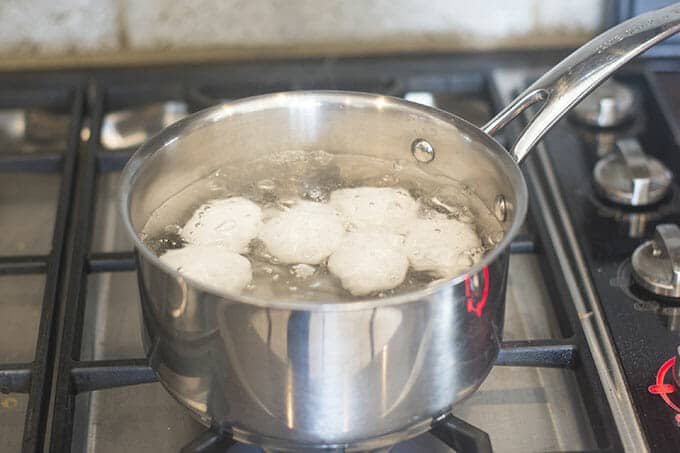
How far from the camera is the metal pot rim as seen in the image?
0.51 metres

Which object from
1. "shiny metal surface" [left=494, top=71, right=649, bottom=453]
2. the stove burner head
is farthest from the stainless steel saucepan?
the stove burner head

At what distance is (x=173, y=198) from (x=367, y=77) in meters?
0.37

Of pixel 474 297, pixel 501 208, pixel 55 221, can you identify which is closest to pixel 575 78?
pixel 501 208

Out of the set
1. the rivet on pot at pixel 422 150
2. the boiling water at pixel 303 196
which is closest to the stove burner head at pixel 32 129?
the boiling water at pixel 303 196

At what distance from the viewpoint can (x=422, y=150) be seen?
0.74 metres

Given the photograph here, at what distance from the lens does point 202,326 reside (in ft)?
1.84

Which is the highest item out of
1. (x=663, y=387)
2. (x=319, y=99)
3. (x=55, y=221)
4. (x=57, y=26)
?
(x=57, y=26)

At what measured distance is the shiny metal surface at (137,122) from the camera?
99 cm

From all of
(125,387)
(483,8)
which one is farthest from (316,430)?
(483,8)

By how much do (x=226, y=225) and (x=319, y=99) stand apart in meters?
0.13

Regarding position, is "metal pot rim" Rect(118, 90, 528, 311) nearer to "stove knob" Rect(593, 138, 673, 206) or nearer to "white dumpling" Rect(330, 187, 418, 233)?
"white dumpling" Rect(330, 187, 418, 233)

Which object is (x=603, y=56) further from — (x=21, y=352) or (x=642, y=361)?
(x=21, y=352)

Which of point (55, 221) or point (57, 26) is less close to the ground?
point (57, 26)

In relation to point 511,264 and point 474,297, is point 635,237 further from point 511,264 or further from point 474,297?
point 474,297
